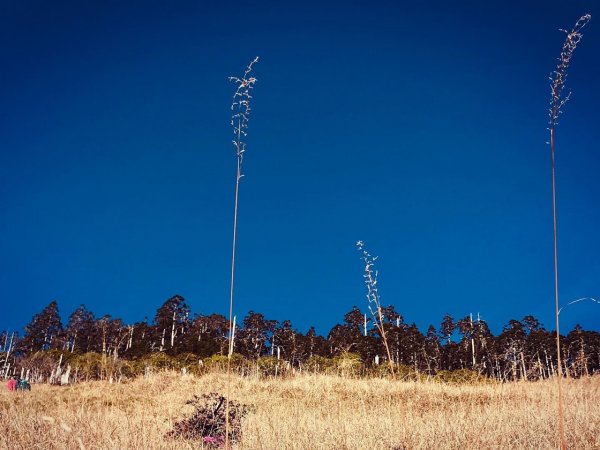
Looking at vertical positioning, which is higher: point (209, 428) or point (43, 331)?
→ point (43, 331)

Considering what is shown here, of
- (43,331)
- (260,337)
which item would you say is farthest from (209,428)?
(43,331)

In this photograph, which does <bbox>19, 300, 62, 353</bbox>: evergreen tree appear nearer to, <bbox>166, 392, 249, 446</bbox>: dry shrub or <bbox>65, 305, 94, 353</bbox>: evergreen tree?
<bbox>65, 305, 94, 353</bbox>: evergreen tree

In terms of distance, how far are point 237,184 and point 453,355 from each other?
5035 centimetres

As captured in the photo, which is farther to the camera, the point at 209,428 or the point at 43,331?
the point at 43,331

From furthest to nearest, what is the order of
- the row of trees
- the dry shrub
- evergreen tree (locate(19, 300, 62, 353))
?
evergreen tree (locate(19, 300, 62, 353))
the row of trees
the dry shrub

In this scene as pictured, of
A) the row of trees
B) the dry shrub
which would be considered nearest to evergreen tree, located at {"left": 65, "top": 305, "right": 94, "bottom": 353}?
the row of trees

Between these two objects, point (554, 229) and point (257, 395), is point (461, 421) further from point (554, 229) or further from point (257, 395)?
point (257, 395)

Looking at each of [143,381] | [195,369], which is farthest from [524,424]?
[195,369]

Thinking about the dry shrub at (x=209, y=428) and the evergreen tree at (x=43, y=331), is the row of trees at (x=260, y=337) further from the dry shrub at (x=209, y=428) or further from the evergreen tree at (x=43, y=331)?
the dry shrub at (x=209, y=428)

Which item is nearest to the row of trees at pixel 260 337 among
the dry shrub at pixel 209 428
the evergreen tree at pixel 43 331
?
the evergreen tree at pixel 43 331

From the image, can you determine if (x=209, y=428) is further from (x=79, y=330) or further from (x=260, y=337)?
(x=79, y=330)

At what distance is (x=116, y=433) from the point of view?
542 centimetres

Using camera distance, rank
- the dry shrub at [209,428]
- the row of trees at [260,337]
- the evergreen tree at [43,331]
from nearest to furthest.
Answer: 1. the dry shrub at [209,428]
2. the row of trees at [260,337]
3. the evergreen tree at [43,331]

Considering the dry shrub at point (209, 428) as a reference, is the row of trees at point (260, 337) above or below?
above
